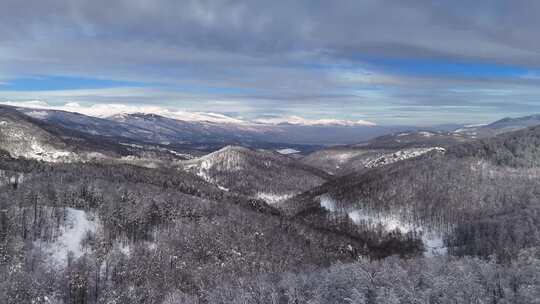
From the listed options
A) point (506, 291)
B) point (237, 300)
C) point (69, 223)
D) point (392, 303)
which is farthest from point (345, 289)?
Result: point (69, 223)

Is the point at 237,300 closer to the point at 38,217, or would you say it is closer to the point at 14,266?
the point at 14,266

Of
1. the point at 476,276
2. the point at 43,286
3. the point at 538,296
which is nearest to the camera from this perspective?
the point at 538,296

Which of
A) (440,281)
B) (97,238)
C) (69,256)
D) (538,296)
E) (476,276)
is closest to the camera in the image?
(538,296)

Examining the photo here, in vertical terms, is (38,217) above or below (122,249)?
above

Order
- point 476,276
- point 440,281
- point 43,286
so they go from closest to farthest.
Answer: point 440,281
point 476,276
point 43,286

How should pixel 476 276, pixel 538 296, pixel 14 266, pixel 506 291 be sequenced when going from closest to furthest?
pixel 538 296 < pixel 506 291 < pixel 476 276 < pixel 14 266

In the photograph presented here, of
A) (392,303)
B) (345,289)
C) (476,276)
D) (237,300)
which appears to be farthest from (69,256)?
(476,276)

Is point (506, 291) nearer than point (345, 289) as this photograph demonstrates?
Yes

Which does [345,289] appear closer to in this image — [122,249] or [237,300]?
[237,300]

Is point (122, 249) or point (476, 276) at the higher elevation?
point (476, 276)
